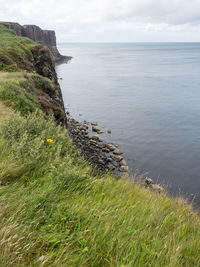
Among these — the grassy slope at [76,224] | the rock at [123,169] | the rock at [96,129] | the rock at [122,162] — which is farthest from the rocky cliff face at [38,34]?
the grassy slope at [76,224]

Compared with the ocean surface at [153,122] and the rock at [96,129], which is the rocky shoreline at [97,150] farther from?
the ocean surface at [153,122]

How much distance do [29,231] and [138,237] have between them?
157 cm

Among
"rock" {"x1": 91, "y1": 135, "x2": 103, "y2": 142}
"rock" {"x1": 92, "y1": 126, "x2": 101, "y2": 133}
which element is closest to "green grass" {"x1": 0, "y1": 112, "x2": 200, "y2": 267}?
"rock" {"x1": 91, "y1": 135, "x2": 103, "y2": 142}

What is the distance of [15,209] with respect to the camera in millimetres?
3076

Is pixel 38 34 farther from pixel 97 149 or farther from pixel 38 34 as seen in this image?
pixel 97 149

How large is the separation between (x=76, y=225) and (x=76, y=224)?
0.08 ft

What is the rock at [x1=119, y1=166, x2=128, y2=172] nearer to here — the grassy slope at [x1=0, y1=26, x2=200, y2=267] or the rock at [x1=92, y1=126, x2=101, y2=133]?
the rock at [x1=92, y1=126, x2=101, y2=133]

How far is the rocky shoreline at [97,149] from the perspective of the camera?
2022 centimetres

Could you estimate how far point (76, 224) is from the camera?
316 centimetres

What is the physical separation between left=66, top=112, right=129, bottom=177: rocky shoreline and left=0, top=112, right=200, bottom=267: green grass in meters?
13.1

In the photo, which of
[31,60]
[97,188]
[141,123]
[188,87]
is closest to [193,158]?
[141,123]

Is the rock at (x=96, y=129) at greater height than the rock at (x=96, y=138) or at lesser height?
greater

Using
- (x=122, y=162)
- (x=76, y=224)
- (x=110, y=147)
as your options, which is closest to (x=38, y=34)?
(x=110, y=147)

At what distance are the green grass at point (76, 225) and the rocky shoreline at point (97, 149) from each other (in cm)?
1313
